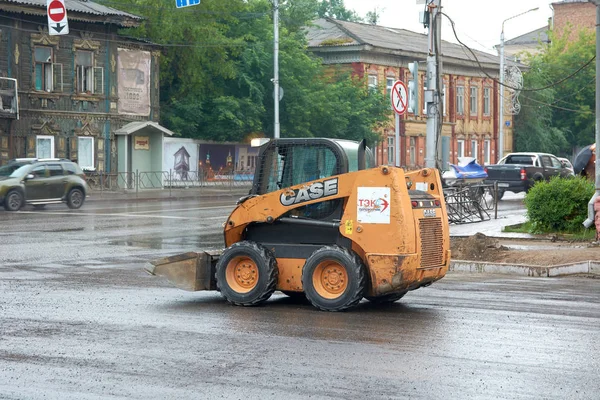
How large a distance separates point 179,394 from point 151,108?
42.8m

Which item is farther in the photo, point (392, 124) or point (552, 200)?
point (392, 124)

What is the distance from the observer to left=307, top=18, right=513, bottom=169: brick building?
207 feet

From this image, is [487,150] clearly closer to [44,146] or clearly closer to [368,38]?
[368,38]

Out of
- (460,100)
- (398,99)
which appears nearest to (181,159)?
(460,100)

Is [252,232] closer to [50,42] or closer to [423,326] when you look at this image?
[423,326]

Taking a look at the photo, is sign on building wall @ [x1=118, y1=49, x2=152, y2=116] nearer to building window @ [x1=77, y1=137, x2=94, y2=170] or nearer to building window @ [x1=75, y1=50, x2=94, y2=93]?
building window @ [x1=75, y1=50, x2=94, y2=93]

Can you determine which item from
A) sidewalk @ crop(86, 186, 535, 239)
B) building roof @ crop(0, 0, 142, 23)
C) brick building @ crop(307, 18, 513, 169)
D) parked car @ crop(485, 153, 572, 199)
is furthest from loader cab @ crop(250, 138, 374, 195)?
brick building @ crop(307, 18, 513, 169)

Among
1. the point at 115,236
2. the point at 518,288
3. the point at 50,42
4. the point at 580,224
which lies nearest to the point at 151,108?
the point at 50,42

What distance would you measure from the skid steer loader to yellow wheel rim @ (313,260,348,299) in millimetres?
11

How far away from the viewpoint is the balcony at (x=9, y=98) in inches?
1622

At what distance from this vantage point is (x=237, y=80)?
54.2m

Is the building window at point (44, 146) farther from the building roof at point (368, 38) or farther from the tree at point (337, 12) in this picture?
the tree at point (337, 12)

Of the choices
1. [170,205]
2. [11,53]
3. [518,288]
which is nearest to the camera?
[518,288]

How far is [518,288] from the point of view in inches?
556
